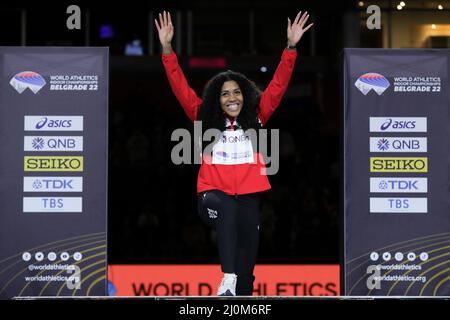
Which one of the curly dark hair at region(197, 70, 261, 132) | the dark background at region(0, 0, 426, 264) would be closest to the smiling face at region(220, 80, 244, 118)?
the curly dark hair at region(197, 70, 261, 132)

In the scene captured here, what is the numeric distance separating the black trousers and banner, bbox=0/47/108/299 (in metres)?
0.86

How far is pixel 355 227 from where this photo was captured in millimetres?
7207

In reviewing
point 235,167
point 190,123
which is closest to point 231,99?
point 235,167

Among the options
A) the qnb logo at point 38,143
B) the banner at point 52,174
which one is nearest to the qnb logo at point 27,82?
the banner at point 52,174

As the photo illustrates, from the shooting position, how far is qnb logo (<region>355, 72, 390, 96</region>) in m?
7.22

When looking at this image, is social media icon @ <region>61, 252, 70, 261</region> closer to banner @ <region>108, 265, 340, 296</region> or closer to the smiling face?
the smiling face

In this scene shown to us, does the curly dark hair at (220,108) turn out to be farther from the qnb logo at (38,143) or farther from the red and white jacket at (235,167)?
the qnb logo at (38,143)

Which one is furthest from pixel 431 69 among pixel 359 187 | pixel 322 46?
pixel 322 46

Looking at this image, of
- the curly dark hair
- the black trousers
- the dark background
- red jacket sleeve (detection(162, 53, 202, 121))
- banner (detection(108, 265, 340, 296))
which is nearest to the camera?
the black trousers

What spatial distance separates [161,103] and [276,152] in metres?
7.34

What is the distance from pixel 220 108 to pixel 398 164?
58.0 inches

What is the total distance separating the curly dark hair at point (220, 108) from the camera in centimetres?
708

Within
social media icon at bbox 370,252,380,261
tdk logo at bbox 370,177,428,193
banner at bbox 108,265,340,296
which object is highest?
tdk logo at bbox 370,177,428,193

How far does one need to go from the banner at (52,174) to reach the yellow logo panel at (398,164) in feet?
6.94
